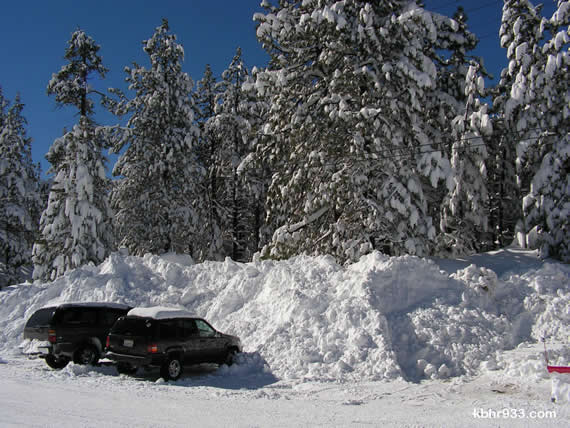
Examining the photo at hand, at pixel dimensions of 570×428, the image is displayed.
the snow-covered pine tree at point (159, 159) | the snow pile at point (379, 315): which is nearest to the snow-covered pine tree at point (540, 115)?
the snow pile at point (379, 315)

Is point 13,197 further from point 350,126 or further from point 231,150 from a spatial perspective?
point 350,126

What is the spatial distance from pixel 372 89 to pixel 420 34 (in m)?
3.07

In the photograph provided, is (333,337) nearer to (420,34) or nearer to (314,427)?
(314,427)

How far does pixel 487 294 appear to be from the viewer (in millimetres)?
14391

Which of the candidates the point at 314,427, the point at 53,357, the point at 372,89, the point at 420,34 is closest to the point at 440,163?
the point at 372,89

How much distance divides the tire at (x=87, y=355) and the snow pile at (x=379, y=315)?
408 centimetres

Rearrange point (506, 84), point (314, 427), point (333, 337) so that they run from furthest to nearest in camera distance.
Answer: point (506, 84) → point (333, 337) → point (314, 427)

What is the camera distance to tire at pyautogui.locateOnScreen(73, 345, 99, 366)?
1388 cm

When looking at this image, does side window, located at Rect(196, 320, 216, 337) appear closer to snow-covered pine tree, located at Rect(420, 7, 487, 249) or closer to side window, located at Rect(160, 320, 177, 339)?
side window, located at Rect(160, 320, 177, 339)

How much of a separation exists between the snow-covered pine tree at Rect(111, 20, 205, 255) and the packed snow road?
54.5ft

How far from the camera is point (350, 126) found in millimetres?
18734

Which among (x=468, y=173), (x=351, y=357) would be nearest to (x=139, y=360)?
(x=351, y=357)

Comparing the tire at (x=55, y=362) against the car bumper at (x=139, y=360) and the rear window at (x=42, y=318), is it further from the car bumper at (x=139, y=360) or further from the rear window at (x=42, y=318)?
the car bumper at (x=139, y=360)

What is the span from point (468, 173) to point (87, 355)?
60.1 ft
